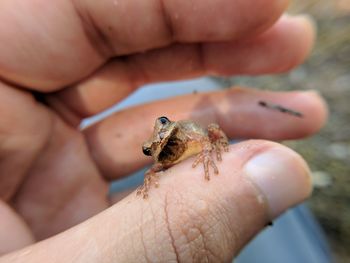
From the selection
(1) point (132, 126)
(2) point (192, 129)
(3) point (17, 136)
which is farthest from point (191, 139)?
(3) point (17, 136)

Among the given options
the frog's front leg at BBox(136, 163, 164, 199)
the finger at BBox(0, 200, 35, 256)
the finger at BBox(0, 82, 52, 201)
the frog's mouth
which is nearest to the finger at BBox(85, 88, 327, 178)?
the finger at BBox(0, 82, 52, 201)

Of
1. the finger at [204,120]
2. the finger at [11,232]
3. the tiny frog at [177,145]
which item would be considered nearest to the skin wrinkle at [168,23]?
the finger at [204,120]

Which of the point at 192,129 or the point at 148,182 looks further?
the point at 192,129

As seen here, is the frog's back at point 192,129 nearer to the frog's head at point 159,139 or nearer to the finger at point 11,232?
the frog's head at point 159,139

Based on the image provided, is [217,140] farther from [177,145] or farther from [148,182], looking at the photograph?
[148,182]

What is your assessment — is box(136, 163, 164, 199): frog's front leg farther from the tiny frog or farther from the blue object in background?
the blue object in background

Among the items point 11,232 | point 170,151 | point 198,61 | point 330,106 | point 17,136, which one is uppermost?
point 198,61

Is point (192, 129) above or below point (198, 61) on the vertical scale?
below

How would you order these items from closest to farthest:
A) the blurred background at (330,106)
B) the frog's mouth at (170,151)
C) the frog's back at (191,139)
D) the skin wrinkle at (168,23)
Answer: the frog's mouth at (170,151) → the frog's back at (191,139) → the skin wrinkle at (168,23) → the blurred background at (330,106)
